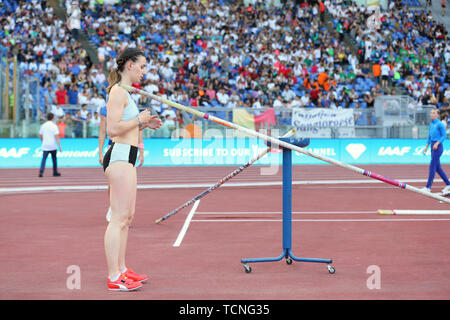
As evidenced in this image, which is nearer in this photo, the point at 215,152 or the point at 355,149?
the point at 215,152

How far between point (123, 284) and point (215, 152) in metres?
19.6

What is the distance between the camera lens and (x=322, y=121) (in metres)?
25.3

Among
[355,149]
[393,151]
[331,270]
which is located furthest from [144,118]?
[393,151]

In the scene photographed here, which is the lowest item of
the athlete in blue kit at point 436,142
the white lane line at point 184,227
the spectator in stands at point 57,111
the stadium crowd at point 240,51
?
the white lane line at point 184,227

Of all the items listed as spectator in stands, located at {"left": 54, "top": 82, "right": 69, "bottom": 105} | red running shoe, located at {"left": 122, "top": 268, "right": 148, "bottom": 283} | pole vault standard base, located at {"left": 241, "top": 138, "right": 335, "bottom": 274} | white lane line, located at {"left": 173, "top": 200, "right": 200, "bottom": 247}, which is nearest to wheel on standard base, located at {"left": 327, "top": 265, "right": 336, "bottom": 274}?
pole vault standard base, located at {"left": 241, "top": 138, "right": 335, "bottom": 274}

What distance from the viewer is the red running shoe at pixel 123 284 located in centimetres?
595

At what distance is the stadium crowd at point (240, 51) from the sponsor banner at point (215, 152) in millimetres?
1477

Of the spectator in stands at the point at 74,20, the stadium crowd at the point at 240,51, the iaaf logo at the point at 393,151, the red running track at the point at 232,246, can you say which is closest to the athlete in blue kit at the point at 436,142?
the red running track at the point at 232,246

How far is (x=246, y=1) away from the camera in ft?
117

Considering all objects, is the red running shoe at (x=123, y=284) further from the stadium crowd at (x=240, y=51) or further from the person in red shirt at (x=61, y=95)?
the person in red shirt at (x=61, y=95)

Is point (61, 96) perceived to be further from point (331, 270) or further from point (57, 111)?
point (331, 270)

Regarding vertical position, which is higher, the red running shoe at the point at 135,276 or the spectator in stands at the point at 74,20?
the spectator in stands at the point at 74,20

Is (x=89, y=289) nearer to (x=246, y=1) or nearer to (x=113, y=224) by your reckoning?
(x=113, y=224)

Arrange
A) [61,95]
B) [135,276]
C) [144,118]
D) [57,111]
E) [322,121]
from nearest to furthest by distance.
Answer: [144,118]
[135,276]
[57,111]
[61,95]
[322,121]
